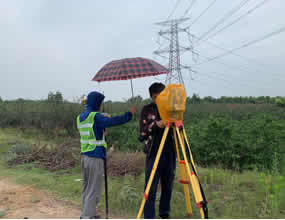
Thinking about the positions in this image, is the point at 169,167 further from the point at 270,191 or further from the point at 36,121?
the point at 36,121

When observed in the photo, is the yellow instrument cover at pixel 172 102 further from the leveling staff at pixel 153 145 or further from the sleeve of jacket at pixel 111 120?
the sleeve of jacket at pixel 111 120

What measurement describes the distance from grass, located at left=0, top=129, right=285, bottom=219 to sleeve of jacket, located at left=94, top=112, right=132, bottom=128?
5.92ft

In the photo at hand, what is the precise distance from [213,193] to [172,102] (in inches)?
97.5

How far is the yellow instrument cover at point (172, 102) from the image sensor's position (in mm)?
2533

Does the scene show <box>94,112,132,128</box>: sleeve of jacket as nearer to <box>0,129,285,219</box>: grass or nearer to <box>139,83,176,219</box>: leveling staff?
<box>139,83,176,219</box>: leveling staff

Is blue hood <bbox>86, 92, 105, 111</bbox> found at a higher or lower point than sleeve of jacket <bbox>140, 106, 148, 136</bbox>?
higher

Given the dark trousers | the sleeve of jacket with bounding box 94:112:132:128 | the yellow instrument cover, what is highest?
the yellow instrument cover

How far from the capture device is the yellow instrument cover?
2.53m

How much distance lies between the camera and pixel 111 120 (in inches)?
115

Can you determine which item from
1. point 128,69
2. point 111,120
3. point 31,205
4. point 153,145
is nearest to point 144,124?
point 153,145

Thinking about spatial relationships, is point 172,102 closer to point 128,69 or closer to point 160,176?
point 128,69

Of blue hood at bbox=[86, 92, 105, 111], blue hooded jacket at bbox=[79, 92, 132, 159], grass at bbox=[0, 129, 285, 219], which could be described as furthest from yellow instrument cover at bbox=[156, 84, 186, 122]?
grass at bbox=[0, 129, 285, 219]

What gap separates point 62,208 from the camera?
431cm

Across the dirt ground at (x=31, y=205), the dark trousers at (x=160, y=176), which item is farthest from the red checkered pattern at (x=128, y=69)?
the dirt ground at (x=31, y=205)
